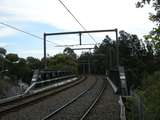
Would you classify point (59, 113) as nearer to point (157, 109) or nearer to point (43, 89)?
point (157, 109)

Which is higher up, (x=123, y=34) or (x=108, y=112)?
(x=123, y=34)

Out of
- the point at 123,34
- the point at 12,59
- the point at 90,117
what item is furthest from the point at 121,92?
the point at 123,34

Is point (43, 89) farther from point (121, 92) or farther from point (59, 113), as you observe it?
point (59, 113)

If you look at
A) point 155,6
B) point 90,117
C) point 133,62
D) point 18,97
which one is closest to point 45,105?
point 18,97

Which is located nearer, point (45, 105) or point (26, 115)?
point (26, 115)

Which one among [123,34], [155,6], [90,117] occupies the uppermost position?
[123,34]

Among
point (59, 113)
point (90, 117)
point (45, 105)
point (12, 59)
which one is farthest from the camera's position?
point (12, 59)

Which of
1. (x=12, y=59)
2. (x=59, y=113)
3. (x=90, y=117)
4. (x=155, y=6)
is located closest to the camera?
(x=155, y=6)

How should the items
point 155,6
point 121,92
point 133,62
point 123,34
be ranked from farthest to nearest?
point 123,34 → point 133,62 → point 121,92 → point 155,6

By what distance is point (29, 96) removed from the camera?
23094 mm

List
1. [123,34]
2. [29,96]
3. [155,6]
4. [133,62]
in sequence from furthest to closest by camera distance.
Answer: [123,34] → [133,62] → [29,96] → [155,6]

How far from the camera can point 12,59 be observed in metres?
95.1

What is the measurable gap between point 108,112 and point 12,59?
80359mm

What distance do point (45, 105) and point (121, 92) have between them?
8.28m
